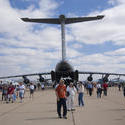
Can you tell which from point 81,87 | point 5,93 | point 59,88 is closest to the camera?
point 59,88

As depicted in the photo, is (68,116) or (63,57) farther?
(63,57)

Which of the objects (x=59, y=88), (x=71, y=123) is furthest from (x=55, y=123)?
(x=59, y=88)

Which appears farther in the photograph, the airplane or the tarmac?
the airplane

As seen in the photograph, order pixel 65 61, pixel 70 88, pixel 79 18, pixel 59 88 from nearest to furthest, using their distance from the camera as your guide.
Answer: pixel 59 88
pixel 70 88
pixel 65 61
pixel 79 18

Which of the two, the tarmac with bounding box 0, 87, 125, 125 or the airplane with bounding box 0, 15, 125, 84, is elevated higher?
the airplane with bounding box 0, 15, 125, 84

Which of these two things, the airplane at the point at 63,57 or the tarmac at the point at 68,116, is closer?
the tarmac at the point at 68,116

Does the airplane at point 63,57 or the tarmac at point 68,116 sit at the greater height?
the airplane at point 63,57

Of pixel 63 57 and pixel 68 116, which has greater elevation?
pixel 63 57

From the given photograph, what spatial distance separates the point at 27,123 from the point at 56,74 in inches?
989

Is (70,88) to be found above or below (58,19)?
below

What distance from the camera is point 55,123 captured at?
7.49 m

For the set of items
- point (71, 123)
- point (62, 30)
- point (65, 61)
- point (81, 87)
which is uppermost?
point (62, 30)

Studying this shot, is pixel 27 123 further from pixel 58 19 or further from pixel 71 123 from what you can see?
pixel 58 19

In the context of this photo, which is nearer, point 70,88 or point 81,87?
point 70,88
